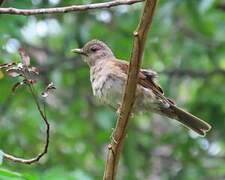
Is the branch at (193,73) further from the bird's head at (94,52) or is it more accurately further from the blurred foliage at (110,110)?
the bird's head at (94,52)

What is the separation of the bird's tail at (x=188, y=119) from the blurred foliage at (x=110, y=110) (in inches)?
73.8

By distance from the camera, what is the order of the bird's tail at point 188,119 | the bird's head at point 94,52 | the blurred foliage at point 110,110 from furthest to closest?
Result: the blurred foliage at point 110,110, the bird's head at point 94,52, the bird's tail at point 188,119

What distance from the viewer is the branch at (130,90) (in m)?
3.19

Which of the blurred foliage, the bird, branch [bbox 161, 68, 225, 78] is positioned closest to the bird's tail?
the bird

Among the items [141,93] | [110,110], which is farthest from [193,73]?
[141,93]

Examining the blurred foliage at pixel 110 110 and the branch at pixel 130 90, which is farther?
the blurred foliage at pixel 110 110

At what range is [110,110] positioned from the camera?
7480mm

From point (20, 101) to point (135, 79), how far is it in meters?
5.05

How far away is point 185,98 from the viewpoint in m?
10.4

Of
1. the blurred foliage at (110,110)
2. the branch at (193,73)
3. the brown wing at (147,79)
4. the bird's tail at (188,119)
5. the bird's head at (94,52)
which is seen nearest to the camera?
the brown wing at (147,79)

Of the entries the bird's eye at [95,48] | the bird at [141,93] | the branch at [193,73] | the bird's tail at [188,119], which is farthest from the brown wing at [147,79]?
the branch at [193,73]

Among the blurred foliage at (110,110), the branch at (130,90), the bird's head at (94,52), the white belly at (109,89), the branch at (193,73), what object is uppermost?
the branch at (193,73)

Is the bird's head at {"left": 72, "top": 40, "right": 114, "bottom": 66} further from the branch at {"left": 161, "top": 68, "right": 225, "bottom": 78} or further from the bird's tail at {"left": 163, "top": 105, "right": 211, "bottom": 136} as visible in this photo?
the branch at {"left": 161, "top": 68, "right": 225, "bottom": 78}

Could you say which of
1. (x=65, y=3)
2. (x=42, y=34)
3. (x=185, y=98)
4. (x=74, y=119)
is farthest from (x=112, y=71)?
(x=185, y=98)
